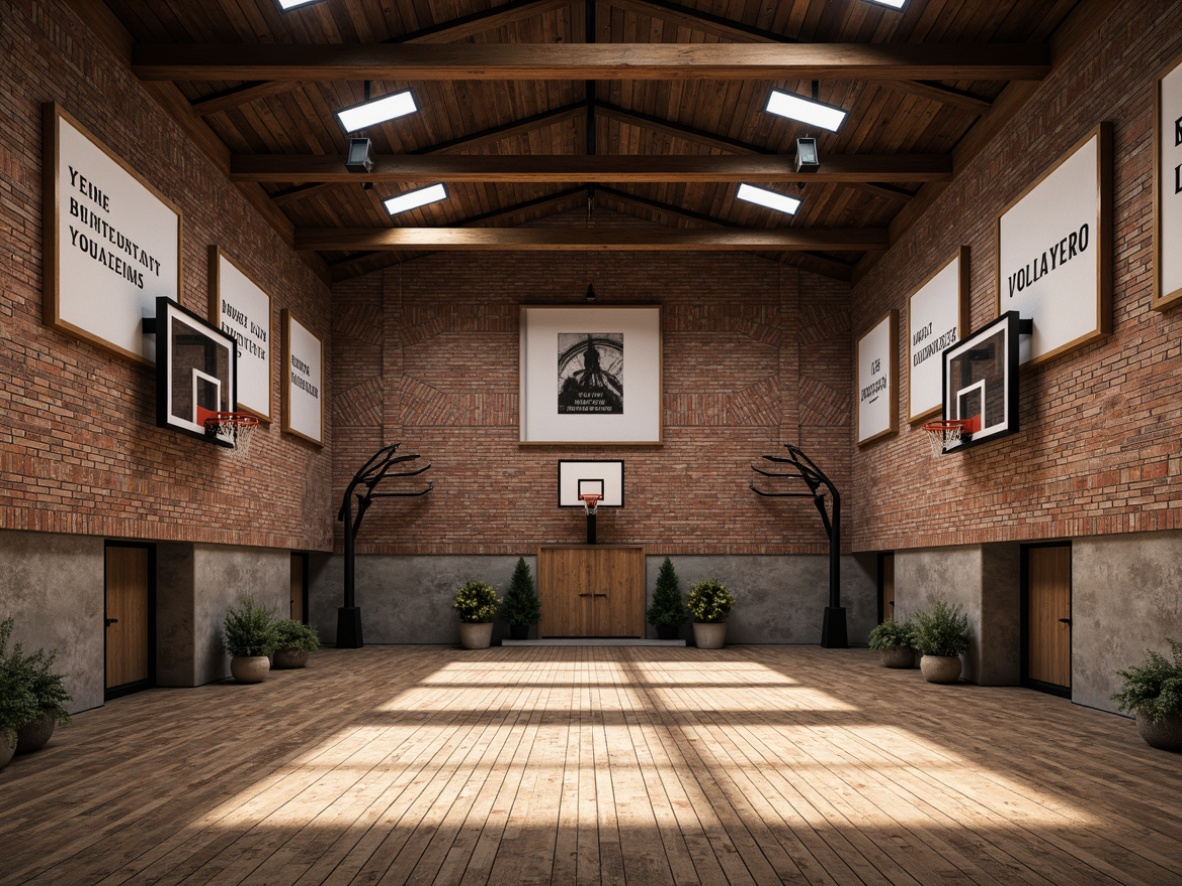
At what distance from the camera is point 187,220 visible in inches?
402

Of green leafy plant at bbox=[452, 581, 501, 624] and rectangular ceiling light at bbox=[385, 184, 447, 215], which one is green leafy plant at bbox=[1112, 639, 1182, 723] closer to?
green leafy plant at bbox=[452, 581, 501, 624]

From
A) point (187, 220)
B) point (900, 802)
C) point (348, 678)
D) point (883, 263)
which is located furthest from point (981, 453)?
point (187, 220)

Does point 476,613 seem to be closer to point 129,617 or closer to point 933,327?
point 129,617

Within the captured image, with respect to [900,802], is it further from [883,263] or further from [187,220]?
[883,263]

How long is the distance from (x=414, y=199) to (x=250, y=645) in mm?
6788

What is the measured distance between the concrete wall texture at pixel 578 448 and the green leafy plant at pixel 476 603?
0.68 metres

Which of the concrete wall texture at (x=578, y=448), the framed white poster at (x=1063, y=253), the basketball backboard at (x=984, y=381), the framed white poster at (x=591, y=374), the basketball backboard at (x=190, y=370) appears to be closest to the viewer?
the concrete wall texture at (x=578, y=448)

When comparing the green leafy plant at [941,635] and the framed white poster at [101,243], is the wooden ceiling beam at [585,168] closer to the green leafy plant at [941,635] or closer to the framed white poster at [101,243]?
the framed white poster at [101,243]

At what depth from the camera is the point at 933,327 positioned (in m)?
11.9

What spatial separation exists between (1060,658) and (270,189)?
11176mm

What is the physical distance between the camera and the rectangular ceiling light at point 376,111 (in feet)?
35.6

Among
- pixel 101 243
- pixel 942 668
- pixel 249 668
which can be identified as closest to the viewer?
pixel 101 243

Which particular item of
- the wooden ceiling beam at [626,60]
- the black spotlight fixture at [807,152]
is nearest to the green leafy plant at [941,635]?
the black spotlight fixture at [807,152]

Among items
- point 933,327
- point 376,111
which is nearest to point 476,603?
point 376,111
